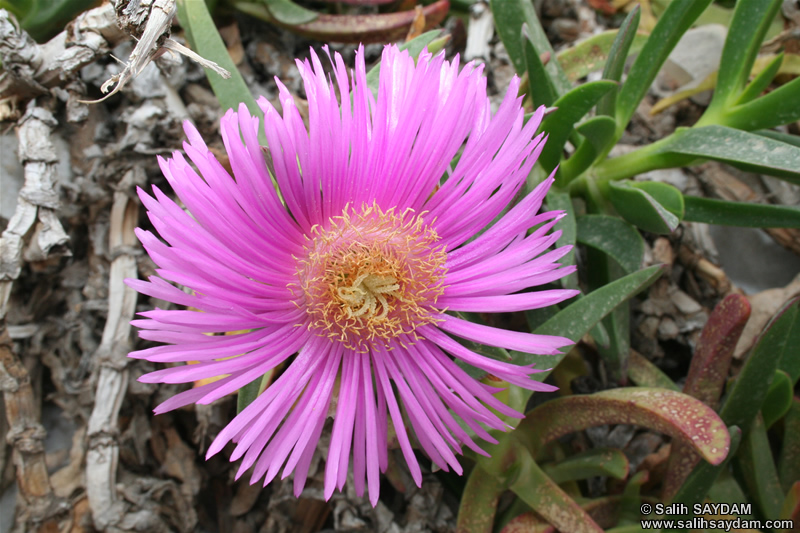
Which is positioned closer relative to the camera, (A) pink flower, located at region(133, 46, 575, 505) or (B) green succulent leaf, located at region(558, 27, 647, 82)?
(A) pink flower, located at region(133, 46, 575, 505)

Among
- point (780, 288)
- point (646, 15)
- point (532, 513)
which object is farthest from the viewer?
point (646, 15)

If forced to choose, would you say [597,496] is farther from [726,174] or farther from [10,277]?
[10,277]

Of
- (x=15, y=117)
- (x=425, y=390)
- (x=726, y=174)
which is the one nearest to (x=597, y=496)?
(x=425, y=390)

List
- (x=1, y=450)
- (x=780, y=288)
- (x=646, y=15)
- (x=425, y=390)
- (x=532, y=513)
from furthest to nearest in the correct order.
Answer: (x=646, y=15), (x=780, y=288), (x=1, y=450), (x=532, y=513), (x=425, y=390)

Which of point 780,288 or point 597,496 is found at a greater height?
point 780,288

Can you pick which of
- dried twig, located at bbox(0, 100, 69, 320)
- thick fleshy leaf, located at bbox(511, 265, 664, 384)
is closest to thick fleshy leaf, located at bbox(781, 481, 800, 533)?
thick fleshy leaf, located at bbox(511, 265, 664, 384)

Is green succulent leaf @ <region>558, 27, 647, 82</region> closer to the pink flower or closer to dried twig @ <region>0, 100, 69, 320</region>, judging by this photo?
the pink flower

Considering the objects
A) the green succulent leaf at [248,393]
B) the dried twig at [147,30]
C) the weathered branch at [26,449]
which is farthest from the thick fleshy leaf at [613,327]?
the weathered branch at [26,449]

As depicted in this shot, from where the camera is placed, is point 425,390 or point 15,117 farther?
point 15,117
